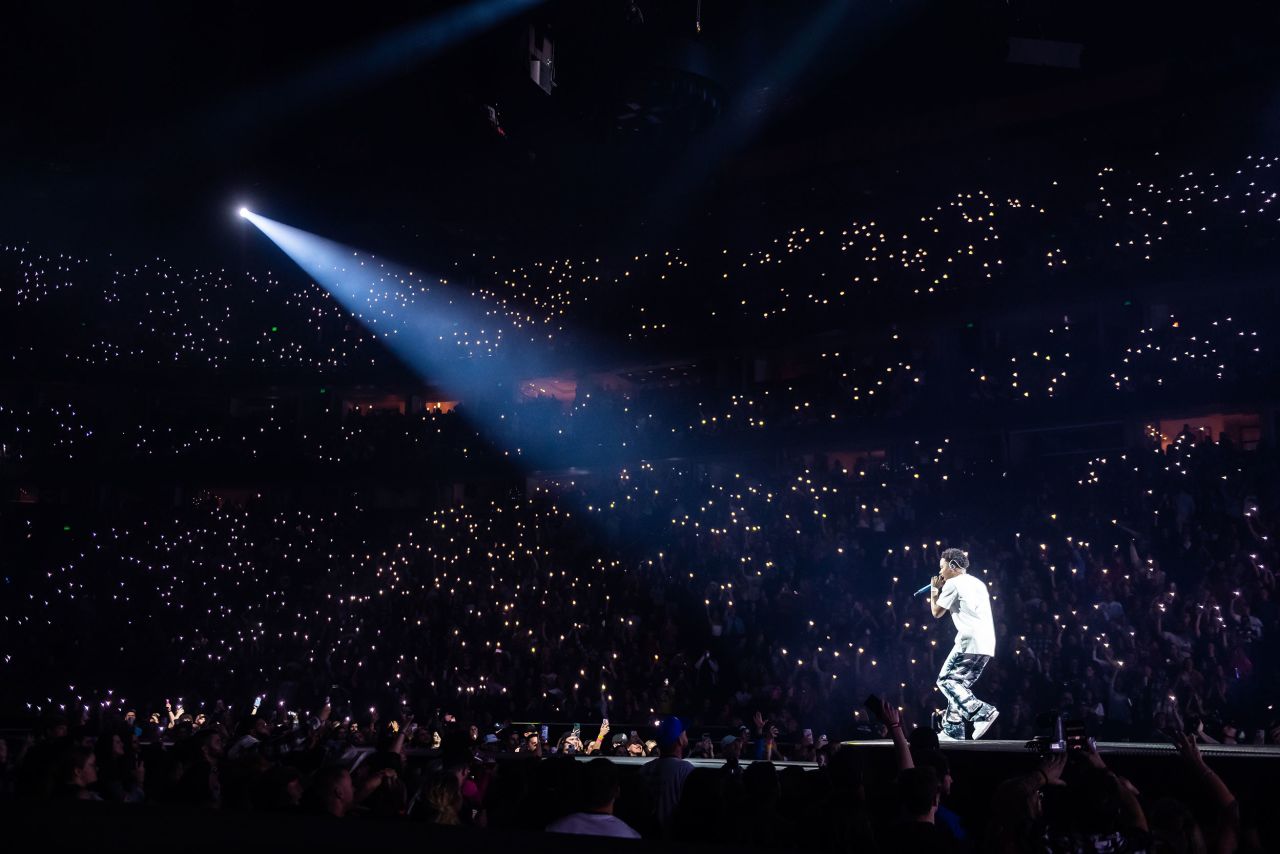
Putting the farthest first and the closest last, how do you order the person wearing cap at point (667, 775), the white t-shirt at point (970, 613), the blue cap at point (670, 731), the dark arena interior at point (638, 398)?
1. the dark arena interior at point (638, 398)
2. the white t-shirt at point (970, 613)
3. the blue cap at point (670, 731)
4. the person wearing cap at point (667, 775)

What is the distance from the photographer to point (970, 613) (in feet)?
26.9

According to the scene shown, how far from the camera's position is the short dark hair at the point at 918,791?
3.47 metres

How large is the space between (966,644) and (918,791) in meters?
5.01

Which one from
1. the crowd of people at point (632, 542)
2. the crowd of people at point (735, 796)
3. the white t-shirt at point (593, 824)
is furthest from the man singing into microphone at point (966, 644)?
the white t-shirt at point (593, 824)

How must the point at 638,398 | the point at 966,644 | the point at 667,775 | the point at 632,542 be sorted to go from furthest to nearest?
1. the point at 638,398
2. the point at 632,542
3. the point at 966,644
4. the point at 667,775

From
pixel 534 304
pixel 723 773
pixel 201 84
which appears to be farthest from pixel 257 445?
pixel 723 773

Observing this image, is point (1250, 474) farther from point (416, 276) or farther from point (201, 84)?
point (416, 276)

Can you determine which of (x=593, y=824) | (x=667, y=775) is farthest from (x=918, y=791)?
(x=667, y=775)

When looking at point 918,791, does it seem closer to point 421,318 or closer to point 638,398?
point 638,398

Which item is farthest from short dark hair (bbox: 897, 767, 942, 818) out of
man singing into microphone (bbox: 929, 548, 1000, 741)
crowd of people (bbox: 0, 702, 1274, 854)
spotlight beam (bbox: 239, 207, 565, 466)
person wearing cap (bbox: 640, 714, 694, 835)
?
spotlight beam (bbox: 239, 207, 565, 466)

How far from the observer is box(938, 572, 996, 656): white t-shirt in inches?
321

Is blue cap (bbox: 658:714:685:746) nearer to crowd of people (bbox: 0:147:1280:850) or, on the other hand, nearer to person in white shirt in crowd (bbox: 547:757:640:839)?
crowd of people (bbox: 0:147:1280:850)

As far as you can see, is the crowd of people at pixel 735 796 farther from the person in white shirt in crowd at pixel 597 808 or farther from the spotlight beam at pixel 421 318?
the spotlight beam at pixel 421 318

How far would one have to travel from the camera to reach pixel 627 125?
361 inches
